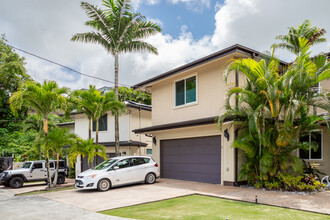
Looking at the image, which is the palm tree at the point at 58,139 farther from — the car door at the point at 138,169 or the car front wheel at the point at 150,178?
the car front wheel at the point at 150,178

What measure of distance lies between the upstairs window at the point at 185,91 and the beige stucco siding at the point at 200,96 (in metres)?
0.23

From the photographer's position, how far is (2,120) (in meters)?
29.5

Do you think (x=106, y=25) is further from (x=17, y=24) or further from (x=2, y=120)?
(x=2, y=120)

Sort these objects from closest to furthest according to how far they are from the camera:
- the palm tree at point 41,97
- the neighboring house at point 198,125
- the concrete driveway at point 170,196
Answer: the concrete driveway at point 170,196
the neighboring house at point 198,125
the palm tree at point 41,97

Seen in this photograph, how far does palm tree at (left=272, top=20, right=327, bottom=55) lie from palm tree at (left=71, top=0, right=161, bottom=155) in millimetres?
9429

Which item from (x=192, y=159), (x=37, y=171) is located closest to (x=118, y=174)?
(x=192, y=159)

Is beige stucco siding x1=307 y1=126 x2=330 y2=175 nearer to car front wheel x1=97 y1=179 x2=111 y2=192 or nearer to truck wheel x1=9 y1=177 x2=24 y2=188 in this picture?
car front wheel x1=97 y1=179 x2=111 y2=192

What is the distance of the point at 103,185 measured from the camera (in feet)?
41.1

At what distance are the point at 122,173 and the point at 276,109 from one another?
7284mm

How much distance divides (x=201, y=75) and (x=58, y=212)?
9371mm

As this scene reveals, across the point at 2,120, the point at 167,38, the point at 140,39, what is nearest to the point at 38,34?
the point at 140,39

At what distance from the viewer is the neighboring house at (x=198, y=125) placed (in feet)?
41.9

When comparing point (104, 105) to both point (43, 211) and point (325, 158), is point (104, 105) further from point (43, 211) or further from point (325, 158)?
point (325, 158)

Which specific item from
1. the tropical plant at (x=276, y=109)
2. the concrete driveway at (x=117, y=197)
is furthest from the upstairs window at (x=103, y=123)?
the tropical plant at (x=276, y=109)
